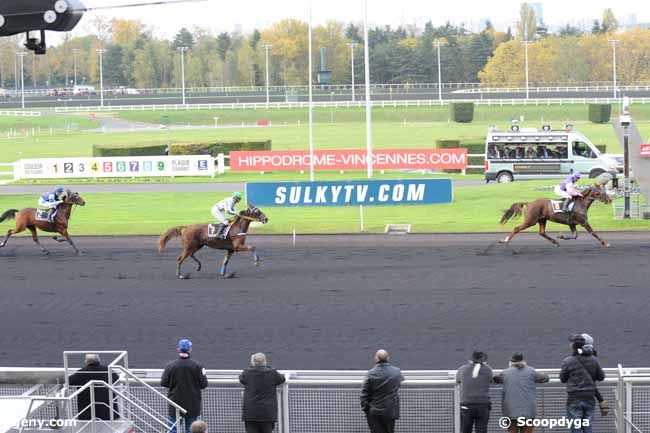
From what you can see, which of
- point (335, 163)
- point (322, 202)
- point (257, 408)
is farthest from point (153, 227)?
point (257, 408)

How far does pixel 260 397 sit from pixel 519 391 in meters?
2.14

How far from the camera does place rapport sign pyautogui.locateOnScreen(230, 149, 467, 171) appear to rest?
3597 cm

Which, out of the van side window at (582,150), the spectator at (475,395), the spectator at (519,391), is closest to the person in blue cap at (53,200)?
the spectator at (475,395)

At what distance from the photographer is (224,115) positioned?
78438 millimetres

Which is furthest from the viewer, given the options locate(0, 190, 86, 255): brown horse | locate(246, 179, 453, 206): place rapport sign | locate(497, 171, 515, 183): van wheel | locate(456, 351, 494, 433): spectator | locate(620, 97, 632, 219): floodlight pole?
locate(497, 171, 515, 183): van wheel

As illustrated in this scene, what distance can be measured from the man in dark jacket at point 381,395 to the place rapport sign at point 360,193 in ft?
47.4

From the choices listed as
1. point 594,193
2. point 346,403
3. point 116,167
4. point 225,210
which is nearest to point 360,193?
point 594,193

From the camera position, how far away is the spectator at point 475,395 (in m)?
8.36

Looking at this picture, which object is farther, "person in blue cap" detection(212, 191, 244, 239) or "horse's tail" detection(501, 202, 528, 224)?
"horse's tail" detection(501, 202, 528, 224)

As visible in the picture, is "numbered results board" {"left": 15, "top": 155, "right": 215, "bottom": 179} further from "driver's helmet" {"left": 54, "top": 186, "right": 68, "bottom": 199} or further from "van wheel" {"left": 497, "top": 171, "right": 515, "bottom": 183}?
"driver's helmet" {"left": 54, "top": 186, "right": 68, "bottom": 199}

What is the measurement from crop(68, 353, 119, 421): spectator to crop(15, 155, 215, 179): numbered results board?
29.5 m

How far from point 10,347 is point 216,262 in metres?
6.72

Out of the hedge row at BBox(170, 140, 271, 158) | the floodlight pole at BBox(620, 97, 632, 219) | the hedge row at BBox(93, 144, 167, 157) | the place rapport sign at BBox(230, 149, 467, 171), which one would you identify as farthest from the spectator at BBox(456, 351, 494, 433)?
the hedge row at BBox(93, 144, 167, 157)

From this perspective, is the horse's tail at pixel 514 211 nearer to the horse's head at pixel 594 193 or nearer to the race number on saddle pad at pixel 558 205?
the race number on saddle pad at pixel 558 205
